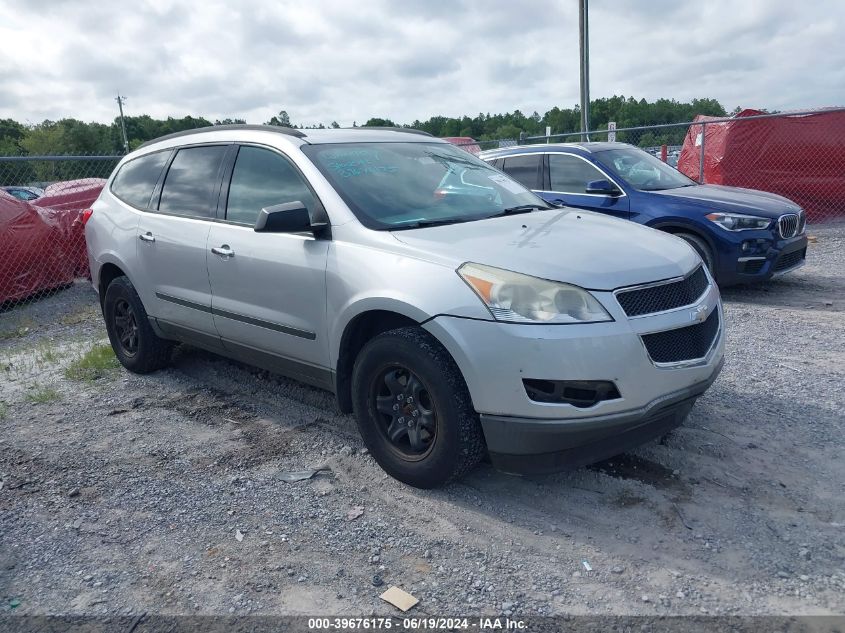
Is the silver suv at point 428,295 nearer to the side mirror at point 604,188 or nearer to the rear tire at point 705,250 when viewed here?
the side mirror at point 604,188

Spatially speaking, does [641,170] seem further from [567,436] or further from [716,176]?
[567,436]

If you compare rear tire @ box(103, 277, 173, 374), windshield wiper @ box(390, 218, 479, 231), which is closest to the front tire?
windshield wiper @ box(390, 218, 479, 231)

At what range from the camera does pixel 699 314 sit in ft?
11.3

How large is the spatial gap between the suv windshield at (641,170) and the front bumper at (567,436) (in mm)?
5296

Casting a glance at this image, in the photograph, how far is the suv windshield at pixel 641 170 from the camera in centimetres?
813

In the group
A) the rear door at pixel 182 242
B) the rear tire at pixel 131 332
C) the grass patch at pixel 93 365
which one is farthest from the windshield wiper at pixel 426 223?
the grass patch at pixel 93 365

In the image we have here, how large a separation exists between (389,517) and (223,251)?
202 centimetres

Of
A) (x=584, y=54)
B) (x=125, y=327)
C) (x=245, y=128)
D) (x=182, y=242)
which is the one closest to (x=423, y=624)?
(x=182, y=242)

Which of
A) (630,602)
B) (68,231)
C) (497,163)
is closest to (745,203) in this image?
(497,163)

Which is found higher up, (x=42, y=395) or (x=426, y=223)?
(x=426, y=223)

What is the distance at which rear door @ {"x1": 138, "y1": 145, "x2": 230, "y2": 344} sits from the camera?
15.4ft

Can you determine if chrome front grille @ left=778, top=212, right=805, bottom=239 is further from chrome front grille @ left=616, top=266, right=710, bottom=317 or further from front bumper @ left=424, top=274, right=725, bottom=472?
front bumper @ left=424, top=274, right=725, bottom=472

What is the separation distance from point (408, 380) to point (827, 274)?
7.18 metres

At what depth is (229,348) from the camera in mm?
4691
